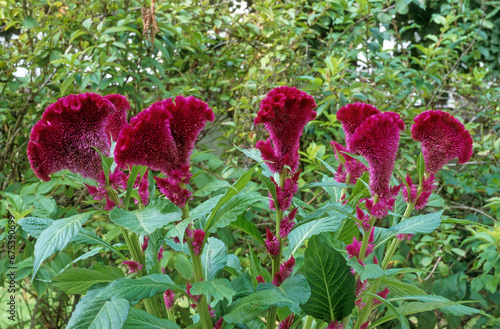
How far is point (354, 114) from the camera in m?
0.84

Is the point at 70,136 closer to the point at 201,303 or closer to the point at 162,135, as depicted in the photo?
the point at 162,135

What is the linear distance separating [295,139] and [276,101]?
8cm

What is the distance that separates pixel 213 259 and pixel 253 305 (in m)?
0.24

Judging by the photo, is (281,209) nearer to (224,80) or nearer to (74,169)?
(74,169)

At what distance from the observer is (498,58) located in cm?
341

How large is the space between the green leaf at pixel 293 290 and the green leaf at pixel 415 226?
0.55 feet

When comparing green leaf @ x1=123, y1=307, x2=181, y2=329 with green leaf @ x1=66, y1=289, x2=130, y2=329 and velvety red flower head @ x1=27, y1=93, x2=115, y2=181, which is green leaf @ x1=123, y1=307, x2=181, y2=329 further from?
velvety red flower head @ x1=27, y1=93, x2=115, y2=181

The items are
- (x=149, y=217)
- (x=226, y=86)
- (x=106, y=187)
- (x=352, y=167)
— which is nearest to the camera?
(x=149, y=217)

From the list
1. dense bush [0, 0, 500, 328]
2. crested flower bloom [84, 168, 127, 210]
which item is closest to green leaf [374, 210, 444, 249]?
crested flower bloom [84, 168, 127, 210]

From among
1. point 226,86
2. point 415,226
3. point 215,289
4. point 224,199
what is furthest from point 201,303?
point 226,86

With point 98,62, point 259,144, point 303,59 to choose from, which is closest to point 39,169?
point 259,144

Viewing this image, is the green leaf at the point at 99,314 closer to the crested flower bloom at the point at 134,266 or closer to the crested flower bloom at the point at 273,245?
the crested flower bloom at the point at 134,266

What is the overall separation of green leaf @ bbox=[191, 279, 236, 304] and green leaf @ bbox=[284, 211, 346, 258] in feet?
0.67

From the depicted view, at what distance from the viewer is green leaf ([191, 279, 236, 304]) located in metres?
0.66
